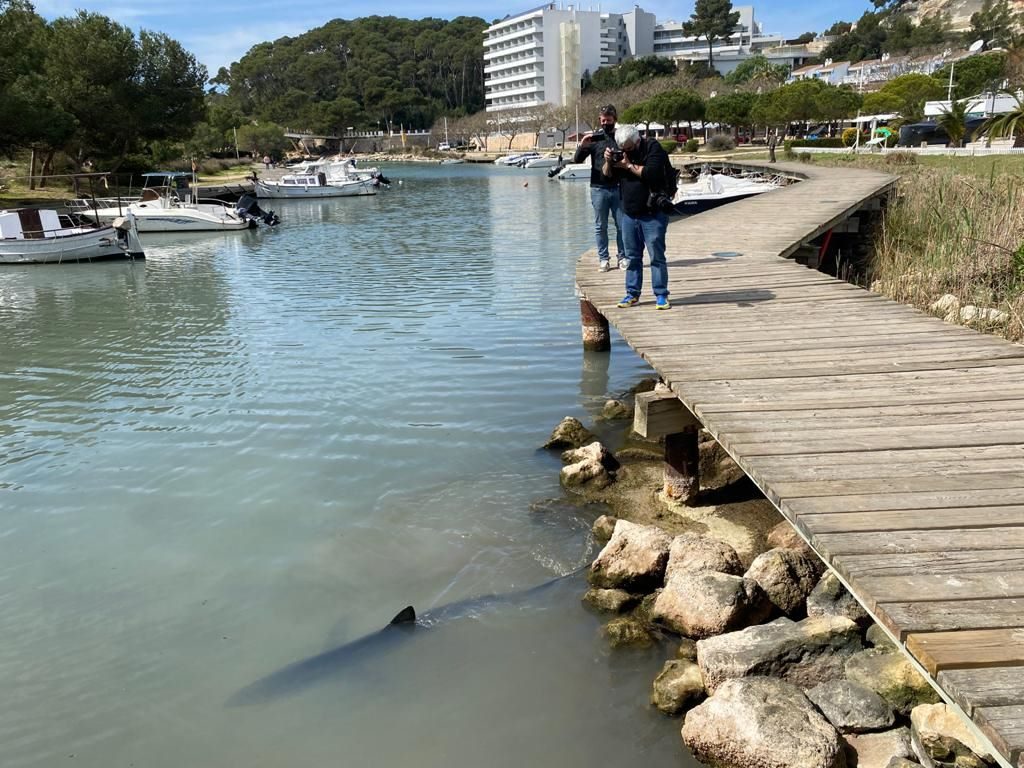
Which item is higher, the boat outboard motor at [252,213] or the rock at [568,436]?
the boat outboard motor at [252,213]

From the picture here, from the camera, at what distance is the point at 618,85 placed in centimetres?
13212

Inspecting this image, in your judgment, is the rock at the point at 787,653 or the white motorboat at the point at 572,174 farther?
the white motorboat at the point at 572,174

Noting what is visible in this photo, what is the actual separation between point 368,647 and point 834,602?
9.85ft

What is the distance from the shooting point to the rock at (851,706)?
4.11 m

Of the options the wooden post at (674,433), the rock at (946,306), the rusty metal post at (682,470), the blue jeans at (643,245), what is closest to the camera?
the wooden post at (674,433)

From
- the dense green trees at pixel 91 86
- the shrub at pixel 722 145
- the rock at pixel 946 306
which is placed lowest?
the rock at pixel 946 306

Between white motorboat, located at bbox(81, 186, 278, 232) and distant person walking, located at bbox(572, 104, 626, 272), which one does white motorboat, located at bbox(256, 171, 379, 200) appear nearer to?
white motorboat, located at bbox(81, 186, 278, 232)

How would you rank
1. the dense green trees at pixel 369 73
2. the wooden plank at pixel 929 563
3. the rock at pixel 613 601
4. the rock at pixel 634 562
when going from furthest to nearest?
the dense green trees at pixel 369 73
the rock at pixel 634 562
the rock at pixel 613 601
the wooden plank at pixel 929 563

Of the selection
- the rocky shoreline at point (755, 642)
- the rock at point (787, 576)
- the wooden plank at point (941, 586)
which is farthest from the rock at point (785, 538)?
the wooden plank at point (941, 586)

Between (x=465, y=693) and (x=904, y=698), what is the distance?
2446mm

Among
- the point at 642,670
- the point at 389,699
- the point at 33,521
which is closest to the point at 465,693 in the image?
the point at 389,699

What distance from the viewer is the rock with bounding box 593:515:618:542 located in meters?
6.69

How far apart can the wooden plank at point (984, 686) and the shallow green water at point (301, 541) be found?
6.50ft

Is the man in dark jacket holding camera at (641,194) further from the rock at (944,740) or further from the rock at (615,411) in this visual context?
the rock at (944,740)
